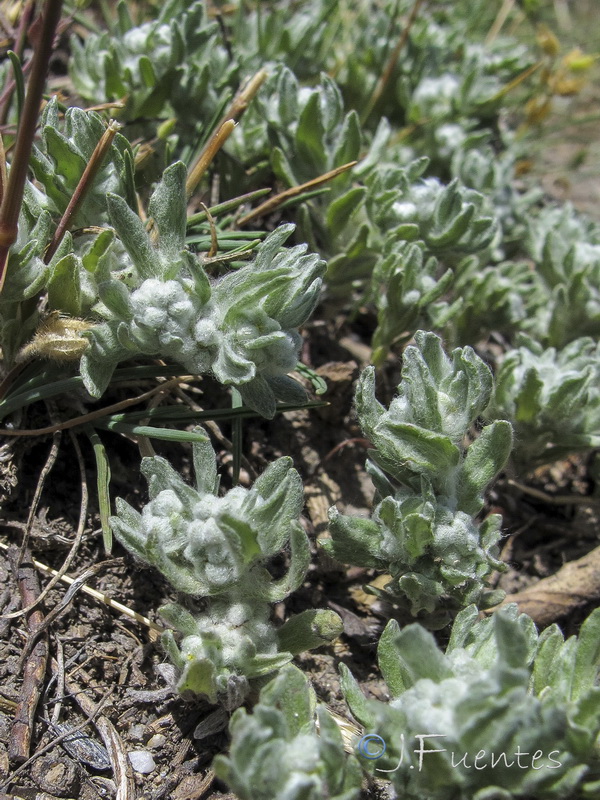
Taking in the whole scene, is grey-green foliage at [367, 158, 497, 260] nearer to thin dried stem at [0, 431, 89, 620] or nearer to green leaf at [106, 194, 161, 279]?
green leaf at [106, 194, 161, 279]

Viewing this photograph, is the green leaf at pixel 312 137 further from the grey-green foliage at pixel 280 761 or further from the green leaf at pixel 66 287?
the grey-green foliage at pixel 280 761

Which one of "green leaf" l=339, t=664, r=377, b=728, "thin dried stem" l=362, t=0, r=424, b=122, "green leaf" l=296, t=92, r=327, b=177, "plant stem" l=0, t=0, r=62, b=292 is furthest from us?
"thin dried stem" l=362, t=0, r=424, b=122

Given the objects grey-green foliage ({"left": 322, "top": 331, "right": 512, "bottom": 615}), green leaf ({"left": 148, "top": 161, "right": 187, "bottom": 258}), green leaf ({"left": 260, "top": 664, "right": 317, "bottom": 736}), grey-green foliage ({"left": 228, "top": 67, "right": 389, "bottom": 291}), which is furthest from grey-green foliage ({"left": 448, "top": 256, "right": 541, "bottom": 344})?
green leaf ({"left": 260, "top": 664, "right": 317, "bottom": 736})

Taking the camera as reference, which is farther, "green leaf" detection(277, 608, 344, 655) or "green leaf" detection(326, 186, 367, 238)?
"green leaf" detection(326, 186, 367, 238)

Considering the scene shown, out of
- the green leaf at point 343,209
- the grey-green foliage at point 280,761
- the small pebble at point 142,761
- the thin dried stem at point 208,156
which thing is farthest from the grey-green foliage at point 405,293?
the small pebble at point 142,761

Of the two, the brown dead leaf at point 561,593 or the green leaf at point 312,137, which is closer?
the brown dead leaf at point 561,593

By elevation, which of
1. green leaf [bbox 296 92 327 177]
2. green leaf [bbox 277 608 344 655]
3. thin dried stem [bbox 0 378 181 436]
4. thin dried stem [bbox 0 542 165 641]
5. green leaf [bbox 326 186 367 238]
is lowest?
thin dried stem [bbox 0 542 165 641]
